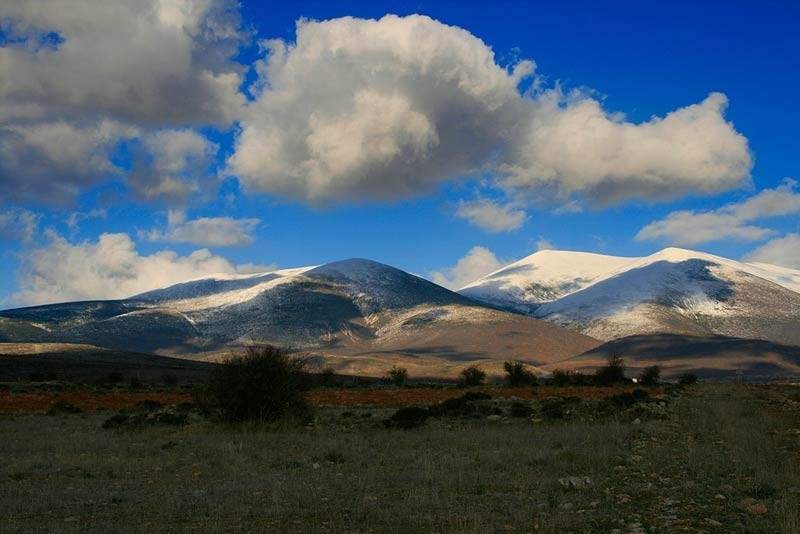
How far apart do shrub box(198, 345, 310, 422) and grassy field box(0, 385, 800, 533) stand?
1236 mm

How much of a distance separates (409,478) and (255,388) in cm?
1209

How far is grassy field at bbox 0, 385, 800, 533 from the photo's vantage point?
405 inches

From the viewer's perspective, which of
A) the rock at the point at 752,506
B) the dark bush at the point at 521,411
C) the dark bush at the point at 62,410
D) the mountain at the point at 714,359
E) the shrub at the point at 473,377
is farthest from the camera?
the mountain at the point at 714,359

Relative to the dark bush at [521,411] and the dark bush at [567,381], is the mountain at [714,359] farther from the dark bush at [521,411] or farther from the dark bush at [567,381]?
the dark bush at [521,411]

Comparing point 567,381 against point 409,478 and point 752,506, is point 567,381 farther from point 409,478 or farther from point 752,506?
point 752,506

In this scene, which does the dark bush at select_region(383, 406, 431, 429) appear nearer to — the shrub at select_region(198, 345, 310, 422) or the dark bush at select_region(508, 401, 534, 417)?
the shrub at select_region(198, 345, 310, 422)

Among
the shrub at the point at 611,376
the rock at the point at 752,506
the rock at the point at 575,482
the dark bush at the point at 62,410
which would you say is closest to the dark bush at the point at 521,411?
the rock at the point at 575,482

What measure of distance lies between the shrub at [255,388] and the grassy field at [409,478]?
1236mm

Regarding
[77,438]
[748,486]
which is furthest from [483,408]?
[748,486]

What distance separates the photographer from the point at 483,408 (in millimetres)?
31281

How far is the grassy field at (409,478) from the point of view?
10281 millimetres

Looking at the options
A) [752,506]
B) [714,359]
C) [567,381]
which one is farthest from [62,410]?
[714,359]

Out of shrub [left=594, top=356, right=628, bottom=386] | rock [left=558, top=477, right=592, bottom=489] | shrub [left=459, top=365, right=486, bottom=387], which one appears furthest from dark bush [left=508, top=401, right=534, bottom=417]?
shrub [left=459, top=365, right=486, bottom=387]

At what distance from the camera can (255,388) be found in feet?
81.9
